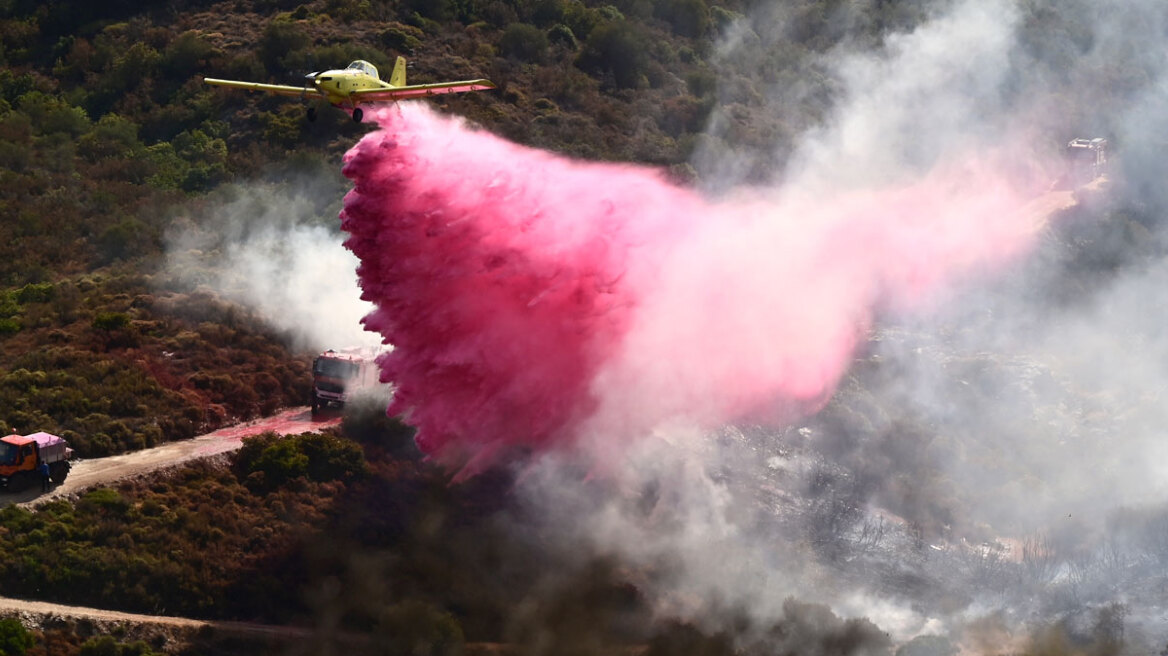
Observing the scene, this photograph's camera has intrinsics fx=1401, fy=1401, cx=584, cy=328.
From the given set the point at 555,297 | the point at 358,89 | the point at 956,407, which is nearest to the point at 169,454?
the point at 555,297

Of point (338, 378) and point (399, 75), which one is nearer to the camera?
point (338, 378)

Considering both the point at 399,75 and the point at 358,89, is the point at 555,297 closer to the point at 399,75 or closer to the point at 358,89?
the point at 358,89

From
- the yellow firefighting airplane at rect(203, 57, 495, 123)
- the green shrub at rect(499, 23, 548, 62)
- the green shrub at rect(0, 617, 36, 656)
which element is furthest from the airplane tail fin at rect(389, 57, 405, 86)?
the green shrub at rect(499, 23, 548, 62)

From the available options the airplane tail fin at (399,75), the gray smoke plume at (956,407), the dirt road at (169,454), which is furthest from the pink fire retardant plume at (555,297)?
the airplane tail fin at (399,75)

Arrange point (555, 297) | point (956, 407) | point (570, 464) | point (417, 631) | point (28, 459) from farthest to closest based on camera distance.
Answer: point (956, 407) < point (570, 464) < point (555, 297) < point (28, 459) < point (417, 631)

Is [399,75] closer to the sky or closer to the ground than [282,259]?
closer to the sky

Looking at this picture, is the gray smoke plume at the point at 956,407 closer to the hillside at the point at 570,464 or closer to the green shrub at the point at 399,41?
the hillside at the point at 570,464
